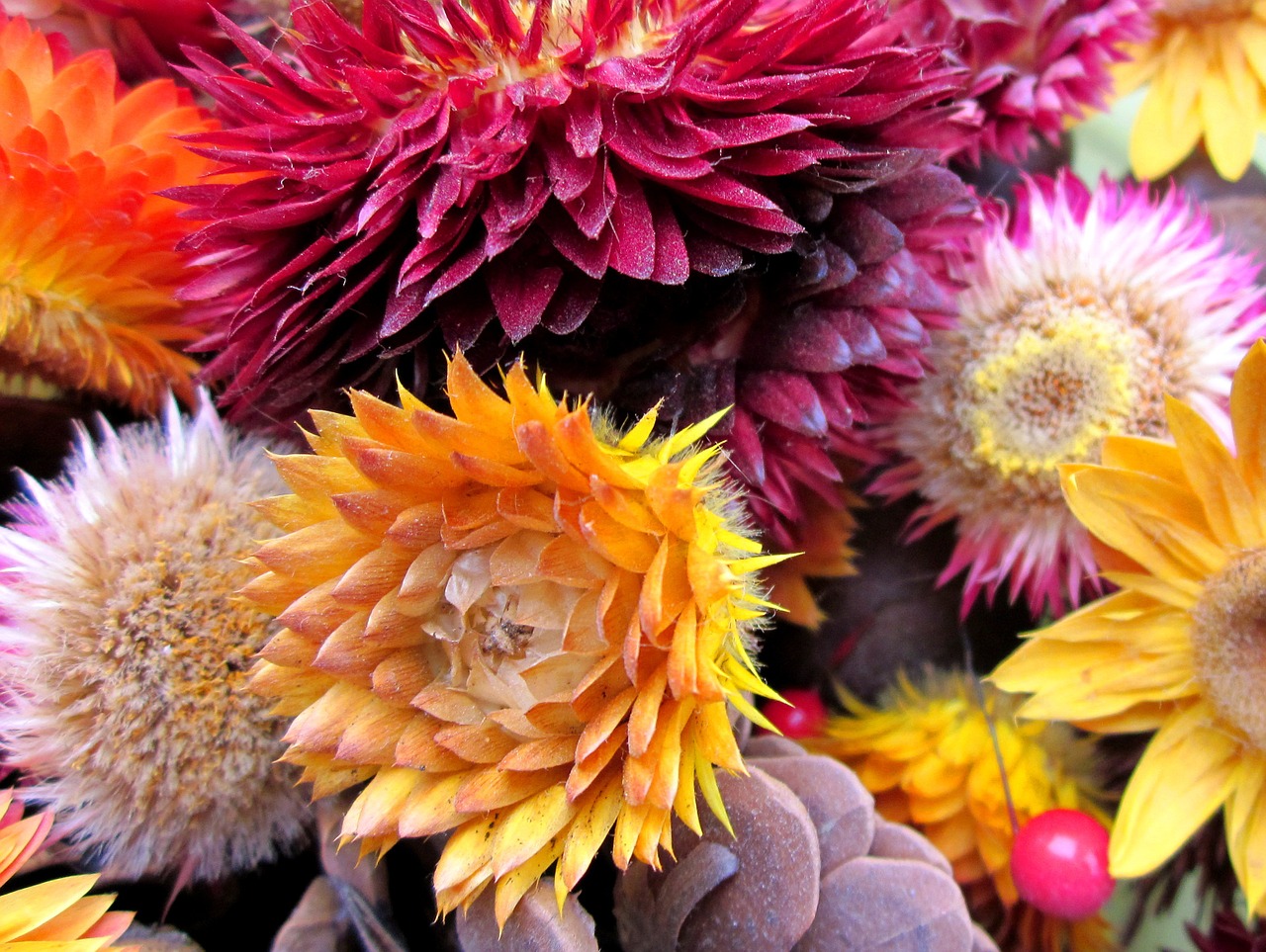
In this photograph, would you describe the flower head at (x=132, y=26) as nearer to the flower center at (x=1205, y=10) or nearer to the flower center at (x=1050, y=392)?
the flower center at (x=1050, y=392)

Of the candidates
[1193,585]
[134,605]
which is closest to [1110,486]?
[1193,585]

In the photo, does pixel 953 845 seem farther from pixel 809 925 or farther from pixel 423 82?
pixel 423 82

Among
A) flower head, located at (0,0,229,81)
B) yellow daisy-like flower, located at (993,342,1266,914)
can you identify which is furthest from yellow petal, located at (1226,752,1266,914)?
flower head, located at (0,0,229,81)

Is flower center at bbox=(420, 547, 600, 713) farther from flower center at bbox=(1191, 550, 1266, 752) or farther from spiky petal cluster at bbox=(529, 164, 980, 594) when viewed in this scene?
flower center at bbox=(1191, 550, 1266, 752)

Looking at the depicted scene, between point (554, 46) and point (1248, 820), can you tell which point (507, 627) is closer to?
point (554, 46)

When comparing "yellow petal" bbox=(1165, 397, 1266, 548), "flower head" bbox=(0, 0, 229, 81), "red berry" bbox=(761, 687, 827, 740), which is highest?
"flower head" bbox=(0, 0, 229, 81)


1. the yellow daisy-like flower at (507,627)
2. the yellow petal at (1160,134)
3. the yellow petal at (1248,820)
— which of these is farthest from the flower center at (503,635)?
the yellow petal at (1160,134)
